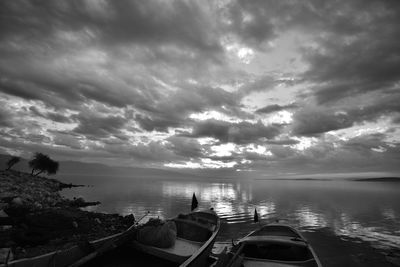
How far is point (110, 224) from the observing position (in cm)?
2497

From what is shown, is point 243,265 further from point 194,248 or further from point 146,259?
point 146,259

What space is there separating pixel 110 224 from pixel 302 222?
25.8 metres

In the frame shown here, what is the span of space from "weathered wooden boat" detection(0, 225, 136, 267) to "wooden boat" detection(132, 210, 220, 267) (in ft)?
3.40

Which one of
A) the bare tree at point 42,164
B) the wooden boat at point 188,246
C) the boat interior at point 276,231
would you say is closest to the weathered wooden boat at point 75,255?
the wooden boat at point 188,246

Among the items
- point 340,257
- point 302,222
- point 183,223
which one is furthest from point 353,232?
point 183,223

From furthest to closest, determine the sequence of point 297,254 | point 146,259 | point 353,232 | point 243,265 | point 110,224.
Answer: point 353,232 → point 110,224 → point 297,254 → point 146,259 → point 243,265

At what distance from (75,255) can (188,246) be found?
612 cm

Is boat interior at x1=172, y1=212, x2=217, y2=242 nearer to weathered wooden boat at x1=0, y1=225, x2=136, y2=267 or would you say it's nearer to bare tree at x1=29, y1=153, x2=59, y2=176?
weathered wooden boat at x1=0, y1=225, x2=136, y2=267

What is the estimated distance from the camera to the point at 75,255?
10.2m

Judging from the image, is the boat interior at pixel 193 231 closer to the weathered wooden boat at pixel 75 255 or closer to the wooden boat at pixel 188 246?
the wooden boat at pixel 188 246

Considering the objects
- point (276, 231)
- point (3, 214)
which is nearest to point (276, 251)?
point (276, 231)

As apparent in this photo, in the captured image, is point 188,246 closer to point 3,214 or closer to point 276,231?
point 276,231

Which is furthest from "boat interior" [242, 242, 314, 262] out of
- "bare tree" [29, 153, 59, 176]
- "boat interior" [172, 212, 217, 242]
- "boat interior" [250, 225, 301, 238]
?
"bare tree" [29, 153, 59, 176]

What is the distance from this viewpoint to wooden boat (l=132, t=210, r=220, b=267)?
10.6m
